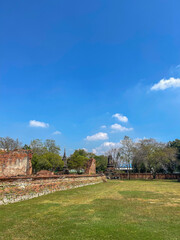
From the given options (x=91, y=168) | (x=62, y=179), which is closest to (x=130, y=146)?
(x=91, y=168)

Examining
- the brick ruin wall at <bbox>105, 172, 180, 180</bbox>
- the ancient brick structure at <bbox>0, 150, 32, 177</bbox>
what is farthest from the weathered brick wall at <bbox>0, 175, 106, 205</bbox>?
the brick ruin wall at <bbox>105, 172, 180, 180</bbox>

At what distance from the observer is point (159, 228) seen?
5.11m

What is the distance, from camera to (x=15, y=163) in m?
17.0

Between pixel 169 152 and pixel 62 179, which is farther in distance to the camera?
pixel 169 152

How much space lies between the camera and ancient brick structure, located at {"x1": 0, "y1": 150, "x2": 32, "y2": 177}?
16625mm

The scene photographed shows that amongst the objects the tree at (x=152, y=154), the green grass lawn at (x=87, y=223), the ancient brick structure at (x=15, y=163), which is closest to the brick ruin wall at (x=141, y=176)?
the tree at (x=152, y=154)

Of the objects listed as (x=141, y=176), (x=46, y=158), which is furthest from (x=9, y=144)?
(x=141, y=176)

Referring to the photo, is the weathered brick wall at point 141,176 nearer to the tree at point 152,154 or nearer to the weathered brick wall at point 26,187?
the tree at point 152,154

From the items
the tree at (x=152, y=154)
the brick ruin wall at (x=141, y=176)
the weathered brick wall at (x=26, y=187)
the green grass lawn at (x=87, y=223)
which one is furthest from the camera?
the brick ruin wall at (x=141, y=176)

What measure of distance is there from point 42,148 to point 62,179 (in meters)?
30.8

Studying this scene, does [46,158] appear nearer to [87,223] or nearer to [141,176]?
[141,176]

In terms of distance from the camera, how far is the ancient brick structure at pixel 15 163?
1662 centimetres

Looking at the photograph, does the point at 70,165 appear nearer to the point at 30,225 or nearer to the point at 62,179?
the point at 62,179

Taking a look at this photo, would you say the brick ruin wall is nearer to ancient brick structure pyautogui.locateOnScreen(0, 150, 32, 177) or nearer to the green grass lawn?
ancient brick structure pyautogui.locateOnScreen(0, 150, 32, 177)
